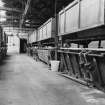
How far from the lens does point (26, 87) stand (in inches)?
254

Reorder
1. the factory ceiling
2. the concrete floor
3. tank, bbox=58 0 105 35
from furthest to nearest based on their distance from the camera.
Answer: the factory ceiling → tank, bbox=58 0 105 35 → the concrete floor

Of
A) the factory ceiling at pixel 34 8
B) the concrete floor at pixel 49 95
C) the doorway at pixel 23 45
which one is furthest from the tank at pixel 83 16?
the doorway at pixel 23 45

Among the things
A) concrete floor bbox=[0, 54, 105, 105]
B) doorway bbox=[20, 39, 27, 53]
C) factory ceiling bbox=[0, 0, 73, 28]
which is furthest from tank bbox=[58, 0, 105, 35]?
doorway bbox=[20, 39, 27, 53]

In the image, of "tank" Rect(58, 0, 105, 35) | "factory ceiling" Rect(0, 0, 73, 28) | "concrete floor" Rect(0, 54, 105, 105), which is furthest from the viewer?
"factory ceiling" Rect(0, 0, 73, 28)

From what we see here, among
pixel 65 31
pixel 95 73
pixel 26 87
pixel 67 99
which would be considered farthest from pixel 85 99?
pixel 65 31

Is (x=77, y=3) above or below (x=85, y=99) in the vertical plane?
above

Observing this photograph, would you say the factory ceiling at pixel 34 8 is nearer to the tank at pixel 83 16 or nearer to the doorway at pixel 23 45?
the tank at pixel 83 16

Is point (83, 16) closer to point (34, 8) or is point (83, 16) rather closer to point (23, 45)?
point (34, 8)

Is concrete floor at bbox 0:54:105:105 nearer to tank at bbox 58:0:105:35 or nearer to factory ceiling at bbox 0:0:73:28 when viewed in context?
tank at bbox 58:0:105:35

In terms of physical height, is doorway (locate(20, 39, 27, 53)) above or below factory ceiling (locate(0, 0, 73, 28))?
below

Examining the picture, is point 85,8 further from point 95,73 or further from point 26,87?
point 26,87

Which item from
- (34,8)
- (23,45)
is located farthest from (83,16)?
(23,45)

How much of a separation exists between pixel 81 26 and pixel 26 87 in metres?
2.48

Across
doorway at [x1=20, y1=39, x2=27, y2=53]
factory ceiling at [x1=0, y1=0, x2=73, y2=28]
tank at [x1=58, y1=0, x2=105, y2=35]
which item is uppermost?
factory ceiling at [x1=0, y1=0, x2=73, y2=28]
